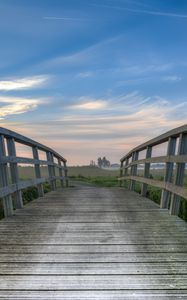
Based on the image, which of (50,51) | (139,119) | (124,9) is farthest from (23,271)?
(139,119)

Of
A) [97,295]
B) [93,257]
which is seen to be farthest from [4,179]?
[97,295]

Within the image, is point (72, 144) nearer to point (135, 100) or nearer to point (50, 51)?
point (135, 100)

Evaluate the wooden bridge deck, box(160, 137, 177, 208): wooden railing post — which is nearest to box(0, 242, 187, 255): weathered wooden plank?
the wooden bridge deck

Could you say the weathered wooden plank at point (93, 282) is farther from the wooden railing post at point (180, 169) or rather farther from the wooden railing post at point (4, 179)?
the wooden railing post at point (4, 179)

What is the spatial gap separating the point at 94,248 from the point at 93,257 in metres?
0.24

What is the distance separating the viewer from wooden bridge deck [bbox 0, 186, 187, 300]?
7.98ft

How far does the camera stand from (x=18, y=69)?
1253 cm

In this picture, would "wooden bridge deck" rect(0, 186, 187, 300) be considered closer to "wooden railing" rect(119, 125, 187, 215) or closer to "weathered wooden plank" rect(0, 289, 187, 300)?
"weathered wooden plank" rect(0, 289, 187, 300)

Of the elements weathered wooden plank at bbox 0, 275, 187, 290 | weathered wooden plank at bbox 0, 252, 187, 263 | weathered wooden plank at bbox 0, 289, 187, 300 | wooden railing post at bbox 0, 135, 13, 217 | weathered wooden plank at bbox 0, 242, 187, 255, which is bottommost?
weathered wooden plank at bbox 0, 289, 187, 300

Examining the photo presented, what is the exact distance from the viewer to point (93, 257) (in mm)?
3039

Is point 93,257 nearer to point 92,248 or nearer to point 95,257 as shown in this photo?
point 95,257

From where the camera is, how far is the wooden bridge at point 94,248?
8.06 ft

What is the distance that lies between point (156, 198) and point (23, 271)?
5173 millimetres

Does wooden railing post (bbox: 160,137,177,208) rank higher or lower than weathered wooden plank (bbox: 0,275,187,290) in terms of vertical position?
higher
